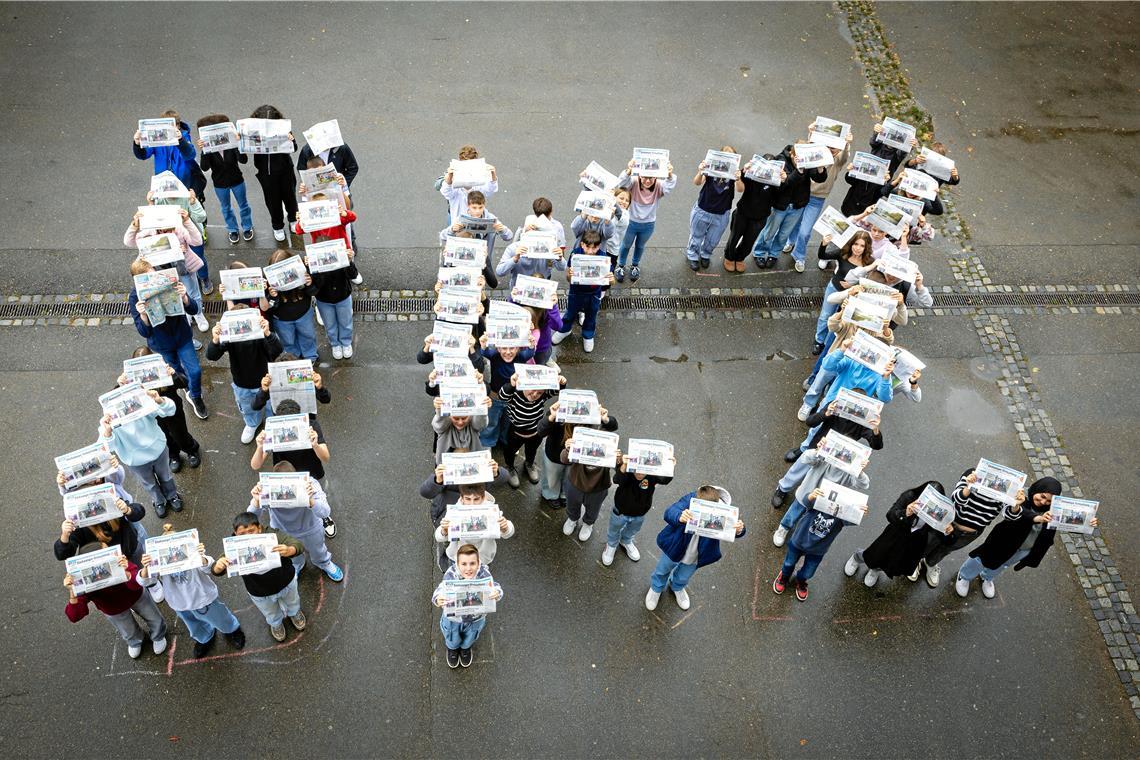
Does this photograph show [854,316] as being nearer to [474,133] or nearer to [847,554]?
[847,554]

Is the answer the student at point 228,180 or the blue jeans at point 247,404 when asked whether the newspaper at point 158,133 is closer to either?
the student at point 228,180

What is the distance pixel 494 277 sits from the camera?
924 centimetres

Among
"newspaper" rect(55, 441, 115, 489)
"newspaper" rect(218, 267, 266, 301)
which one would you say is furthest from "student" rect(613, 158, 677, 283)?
"newspaper" rect(55, 441, 115, 489)

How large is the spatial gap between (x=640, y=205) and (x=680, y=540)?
15.0 ft

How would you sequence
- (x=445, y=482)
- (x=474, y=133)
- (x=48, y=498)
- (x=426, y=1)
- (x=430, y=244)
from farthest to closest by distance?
(x=426, y=1)
(x=474, y=133)
(x=430, y=244)
(x=48, y=498)
(x=445, y=482)

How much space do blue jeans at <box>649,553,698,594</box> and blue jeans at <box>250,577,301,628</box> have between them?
313 cm

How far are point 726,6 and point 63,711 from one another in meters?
14.6

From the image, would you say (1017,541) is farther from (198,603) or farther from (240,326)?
(240,326)

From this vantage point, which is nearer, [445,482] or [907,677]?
[445,482]

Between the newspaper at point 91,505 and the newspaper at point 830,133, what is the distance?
28.0 ft

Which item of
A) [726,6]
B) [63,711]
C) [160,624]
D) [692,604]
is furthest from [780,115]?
[63,711]

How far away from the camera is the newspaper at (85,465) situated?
646cm

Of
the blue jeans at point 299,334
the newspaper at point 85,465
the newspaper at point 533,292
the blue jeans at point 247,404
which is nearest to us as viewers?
the newspaper at point 85,465

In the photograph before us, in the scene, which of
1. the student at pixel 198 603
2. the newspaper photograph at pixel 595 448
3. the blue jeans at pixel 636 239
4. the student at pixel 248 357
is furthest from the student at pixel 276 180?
the newspaper photograph at pixel 595 448
